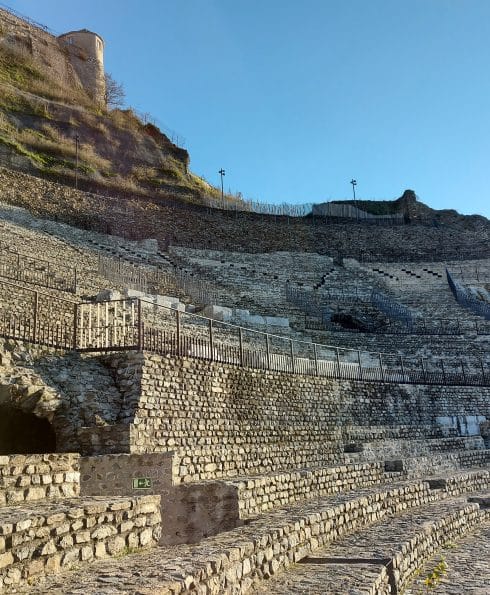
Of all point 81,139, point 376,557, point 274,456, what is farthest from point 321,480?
point 81,139

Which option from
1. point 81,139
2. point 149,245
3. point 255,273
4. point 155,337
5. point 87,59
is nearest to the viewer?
point 155,337

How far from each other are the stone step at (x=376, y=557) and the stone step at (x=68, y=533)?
54.1 inches

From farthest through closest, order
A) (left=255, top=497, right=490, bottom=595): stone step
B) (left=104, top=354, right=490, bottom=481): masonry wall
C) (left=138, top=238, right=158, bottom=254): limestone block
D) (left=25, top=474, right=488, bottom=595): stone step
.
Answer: (left=138, top=238, right=158, bottom=254): limestone block, (left=104, top=354, right=490, bottom=481): masonry wall, (left=255, top=497, right=490, bottom=595): stone step, (left=25, top=474, right=488, bottom=595): stone step

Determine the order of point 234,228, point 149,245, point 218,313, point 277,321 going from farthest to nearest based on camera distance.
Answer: point 234,228 → point 149,245 → point 277,321 → point 218,313

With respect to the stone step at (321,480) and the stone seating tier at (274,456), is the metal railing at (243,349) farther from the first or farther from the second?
the stone step at (321,480)

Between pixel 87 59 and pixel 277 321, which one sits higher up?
pixel 87 59

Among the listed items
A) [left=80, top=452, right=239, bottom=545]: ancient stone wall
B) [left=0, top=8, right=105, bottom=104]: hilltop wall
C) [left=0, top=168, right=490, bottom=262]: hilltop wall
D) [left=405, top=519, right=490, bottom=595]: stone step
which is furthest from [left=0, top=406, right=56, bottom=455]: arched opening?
[left=0, top=8, right=105, bottom=104]: hilltop wall

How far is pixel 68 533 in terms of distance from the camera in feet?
Answer: 16.3

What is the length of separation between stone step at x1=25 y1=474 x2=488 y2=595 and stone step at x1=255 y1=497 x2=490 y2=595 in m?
Result: 0.18

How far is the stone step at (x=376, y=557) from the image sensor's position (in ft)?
17.4

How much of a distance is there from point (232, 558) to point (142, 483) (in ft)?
13.6

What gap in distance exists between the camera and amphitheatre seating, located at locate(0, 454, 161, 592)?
14.6 feet

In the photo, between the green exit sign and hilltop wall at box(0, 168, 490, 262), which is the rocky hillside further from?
the green exit sign

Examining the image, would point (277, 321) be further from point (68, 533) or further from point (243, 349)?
point (68, 533)
